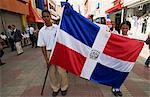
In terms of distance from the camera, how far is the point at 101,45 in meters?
4.10

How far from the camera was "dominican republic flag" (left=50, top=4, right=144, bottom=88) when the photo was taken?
13.4 ft

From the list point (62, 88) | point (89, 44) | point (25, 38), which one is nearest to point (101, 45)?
point (89, 44)

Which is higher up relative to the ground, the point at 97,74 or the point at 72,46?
the point at 72,46

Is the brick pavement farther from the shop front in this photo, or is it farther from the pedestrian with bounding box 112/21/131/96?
the shop front

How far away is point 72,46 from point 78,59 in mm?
316

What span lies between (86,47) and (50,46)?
83 centimetres

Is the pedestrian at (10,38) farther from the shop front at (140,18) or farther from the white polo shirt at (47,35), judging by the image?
the shop front at (140,18)

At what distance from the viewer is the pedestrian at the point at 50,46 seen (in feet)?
13.8

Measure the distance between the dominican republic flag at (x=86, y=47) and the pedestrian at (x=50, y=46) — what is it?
213 mm

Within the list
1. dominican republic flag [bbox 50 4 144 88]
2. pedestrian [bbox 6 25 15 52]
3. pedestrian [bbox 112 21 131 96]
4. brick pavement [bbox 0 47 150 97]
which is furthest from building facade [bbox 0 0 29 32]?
pedestrian [bbox 112 21 131 96]

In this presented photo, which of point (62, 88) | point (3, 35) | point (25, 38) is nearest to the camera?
point (62, 88)

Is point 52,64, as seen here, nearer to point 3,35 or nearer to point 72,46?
point 72,46

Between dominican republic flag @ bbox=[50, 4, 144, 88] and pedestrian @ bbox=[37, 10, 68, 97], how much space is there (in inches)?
8.4

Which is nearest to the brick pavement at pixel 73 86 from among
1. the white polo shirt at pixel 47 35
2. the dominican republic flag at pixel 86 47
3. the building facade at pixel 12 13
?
the dominican republic flag at pixel 86 47
